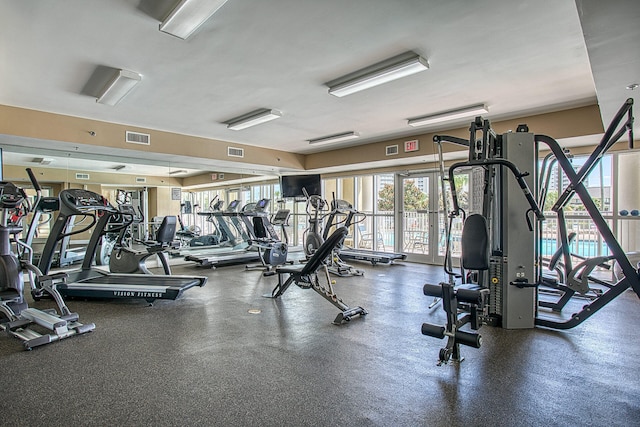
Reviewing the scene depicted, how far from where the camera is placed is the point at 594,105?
509 cm

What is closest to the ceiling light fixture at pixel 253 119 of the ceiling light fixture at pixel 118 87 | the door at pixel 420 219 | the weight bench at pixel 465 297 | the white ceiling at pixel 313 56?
the white ceiling at pixel 313 56

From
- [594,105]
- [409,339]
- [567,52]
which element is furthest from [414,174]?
[409,339]

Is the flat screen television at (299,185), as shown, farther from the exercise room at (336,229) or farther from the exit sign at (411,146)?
the exit sign at (411,146)

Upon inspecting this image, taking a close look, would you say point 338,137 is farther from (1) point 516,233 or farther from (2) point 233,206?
(1) point 516,233

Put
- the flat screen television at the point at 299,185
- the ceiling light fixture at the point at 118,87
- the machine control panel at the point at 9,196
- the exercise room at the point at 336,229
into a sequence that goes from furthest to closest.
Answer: the flat screen television at the point at 299,185 → the ceiling light fixture at the point at 118,87 → the machine control panel at the point at 9,196 → the exercise room at the point at 336,229

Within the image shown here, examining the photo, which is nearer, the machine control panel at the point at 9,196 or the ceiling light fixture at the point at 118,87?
the machine control panel at the point at 9,196

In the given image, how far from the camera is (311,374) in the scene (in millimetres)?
2551

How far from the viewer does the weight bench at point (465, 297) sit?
266 centimetres

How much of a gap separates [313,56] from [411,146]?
4196 millimetres

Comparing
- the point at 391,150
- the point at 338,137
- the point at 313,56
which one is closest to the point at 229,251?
the point at 338,137

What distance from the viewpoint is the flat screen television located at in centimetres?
897

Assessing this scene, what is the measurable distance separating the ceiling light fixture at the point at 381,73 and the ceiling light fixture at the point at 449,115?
189 cm

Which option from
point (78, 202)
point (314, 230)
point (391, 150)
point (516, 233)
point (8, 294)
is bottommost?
point (8, 294)

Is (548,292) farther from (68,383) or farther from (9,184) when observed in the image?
(9,184)
